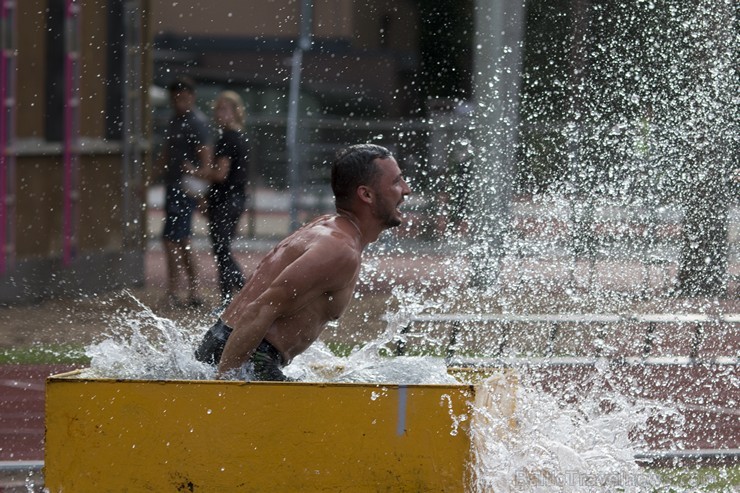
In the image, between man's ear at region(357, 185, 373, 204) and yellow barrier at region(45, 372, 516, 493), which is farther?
man's ear at region(357, 185, 373, 204)

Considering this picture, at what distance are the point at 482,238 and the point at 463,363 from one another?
4498 mm

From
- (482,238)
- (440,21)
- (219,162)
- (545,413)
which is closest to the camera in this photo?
(545,413)

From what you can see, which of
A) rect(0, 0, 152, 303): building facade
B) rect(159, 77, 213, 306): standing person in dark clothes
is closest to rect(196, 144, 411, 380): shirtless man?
rect(159, 77, 213, 306): standing person in dark clothes

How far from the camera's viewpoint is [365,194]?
4.43 meters

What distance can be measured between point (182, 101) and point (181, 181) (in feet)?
2.37

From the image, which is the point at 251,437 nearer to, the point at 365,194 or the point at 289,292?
the point at 289,292

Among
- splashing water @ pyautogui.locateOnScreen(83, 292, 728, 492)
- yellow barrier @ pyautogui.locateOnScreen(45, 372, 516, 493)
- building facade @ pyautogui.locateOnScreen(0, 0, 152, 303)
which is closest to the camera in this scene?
yellow barrier @ pyautogui.locateOnScreen(45, 372, 516, 493)

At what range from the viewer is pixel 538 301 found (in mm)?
11211

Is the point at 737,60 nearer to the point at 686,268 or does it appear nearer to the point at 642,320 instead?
the point at 686,268

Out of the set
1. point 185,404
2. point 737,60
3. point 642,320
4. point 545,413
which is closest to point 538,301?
point 737,60

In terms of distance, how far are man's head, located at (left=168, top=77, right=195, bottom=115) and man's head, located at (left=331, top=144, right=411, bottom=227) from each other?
689cm

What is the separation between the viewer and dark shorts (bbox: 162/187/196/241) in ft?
36.1

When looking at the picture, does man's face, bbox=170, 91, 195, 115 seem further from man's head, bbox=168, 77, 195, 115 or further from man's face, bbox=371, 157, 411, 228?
man's face, bbox=371, 157, 411, 228

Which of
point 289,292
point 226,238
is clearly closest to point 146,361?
point 289,292
